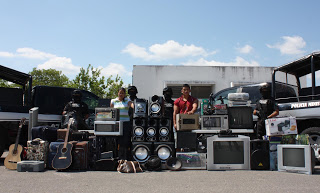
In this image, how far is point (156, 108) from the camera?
686cm

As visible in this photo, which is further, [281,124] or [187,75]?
[187,75]

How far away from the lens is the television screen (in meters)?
6.94

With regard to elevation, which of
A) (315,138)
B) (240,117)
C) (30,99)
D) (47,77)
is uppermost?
(47,77)

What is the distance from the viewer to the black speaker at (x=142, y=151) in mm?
6367

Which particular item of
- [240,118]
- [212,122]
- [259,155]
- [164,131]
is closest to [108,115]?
[164,131]

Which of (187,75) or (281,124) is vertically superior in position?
(187,75)

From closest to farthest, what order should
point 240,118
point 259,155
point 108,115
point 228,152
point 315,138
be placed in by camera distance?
point 228,152
point 259,155
point 315,138
point 108,115
point 240,118

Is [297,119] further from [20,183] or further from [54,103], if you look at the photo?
[54,103]

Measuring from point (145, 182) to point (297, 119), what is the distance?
3967 millimetres

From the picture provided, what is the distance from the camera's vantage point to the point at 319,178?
5.05 m

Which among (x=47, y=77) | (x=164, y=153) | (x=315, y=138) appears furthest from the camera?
(x=47, y=77)

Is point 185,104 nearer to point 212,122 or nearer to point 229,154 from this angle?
point 212,122

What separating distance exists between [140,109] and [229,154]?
220cm

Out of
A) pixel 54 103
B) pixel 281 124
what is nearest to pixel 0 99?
pixel 54 103
